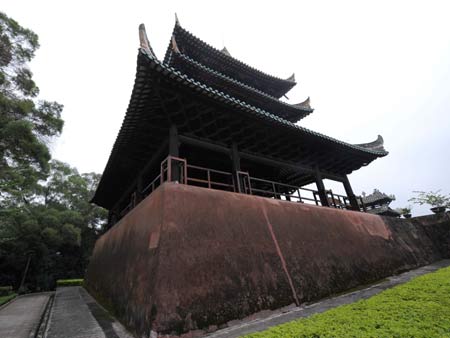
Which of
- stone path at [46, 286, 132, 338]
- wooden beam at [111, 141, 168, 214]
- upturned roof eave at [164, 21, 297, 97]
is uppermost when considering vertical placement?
upturned roof eave at [164, 21, 297, 97]

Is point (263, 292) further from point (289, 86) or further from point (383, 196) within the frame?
point (383, 196)

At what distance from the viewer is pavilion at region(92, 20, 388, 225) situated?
584 centimetres

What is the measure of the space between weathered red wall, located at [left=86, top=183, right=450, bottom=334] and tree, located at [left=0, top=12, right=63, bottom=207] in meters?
9.32

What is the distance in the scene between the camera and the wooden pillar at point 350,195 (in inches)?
407

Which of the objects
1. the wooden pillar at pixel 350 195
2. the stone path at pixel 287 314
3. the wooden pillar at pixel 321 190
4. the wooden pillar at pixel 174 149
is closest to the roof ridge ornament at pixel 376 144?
the wooden pillar at pixel 350 195

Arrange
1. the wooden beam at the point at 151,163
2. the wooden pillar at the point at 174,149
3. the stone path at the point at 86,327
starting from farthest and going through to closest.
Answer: the wooden beam at the point at 151,163
the wooden pillar at the point at 174,149
the stone path at the point at 86,327

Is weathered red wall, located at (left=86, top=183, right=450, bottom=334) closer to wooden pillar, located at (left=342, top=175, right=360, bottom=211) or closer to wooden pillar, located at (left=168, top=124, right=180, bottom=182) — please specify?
wooden pillar, located at (left=168, top=124, right=180, bottom=182)

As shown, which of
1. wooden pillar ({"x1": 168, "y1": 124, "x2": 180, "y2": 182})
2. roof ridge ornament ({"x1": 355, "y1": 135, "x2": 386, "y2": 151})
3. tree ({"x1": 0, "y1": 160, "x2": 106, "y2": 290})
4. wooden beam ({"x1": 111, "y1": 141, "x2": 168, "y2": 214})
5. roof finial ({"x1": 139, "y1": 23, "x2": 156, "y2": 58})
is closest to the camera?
roof finial ({"x1": 139, "y1": 23, "x2": 156, "y2": 58})

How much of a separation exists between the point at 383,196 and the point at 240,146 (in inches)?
1127

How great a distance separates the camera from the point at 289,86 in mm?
14312

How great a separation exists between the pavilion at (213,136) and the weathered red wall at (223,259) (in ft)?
3.09

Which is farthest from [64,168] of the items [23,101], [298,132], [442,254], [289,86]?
[442,254]

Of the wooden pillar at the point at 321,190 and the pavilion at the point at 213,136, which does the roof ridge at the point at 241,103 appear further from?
the wooden pillar at the point at 321,190

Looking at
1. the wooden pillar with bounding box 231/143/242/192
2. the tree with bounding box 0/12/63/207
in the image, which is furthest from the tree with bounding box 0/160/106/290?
the wooden pillar with bounding box 231/143/242/192
